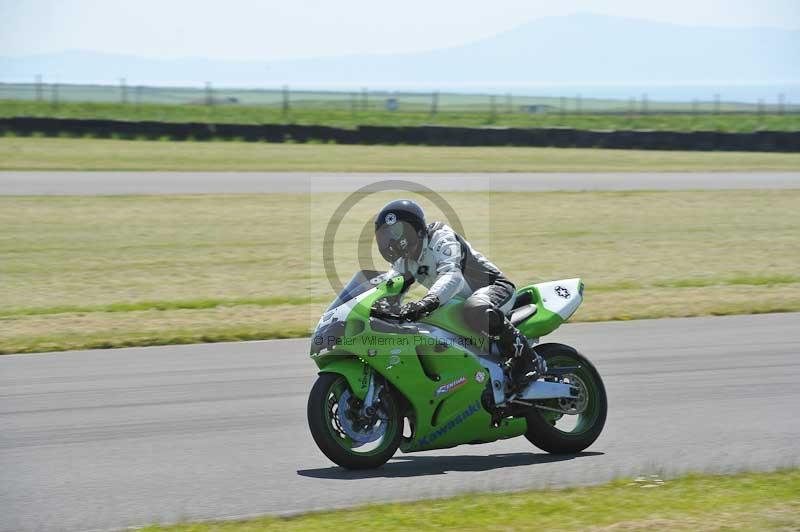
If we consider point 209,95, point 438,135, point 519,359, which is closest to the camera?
point 519,359

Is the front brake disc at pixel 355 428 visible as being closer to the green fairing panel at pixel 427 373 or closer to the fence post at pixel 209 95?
the green fairing panel at pixel 427 373

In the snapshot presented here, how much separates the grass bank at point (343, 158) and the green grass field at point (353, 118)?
7.44m

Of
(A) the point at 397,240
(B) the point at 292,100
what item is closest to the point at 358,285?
(A) the point at 397,240

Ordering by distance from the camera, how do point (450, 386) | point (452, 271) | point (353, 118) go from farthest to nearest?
point (353, 118), point (450, 386), point (452, 271)

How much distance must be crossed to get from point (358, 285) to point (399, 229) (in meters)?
0.44

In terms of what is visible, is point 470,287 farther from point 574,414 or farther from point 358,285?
point 574,414

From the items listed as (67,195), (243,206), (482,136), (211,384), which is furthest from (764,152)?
(211,384)

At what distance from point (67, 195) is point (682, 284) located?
586 inches

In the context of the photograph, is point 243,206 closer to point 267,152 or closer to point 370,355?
point 267,152

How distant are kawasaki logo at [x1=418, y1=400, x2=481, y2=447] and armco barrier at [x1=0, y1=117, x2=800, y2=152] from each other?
32.5 meters

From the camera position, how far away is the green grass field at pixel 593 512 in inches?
221

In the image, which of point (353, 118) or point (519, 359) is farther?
point (353, 118)

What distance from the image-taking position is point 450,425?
7.09 meters

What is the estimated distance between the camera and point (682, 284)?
15.5m
